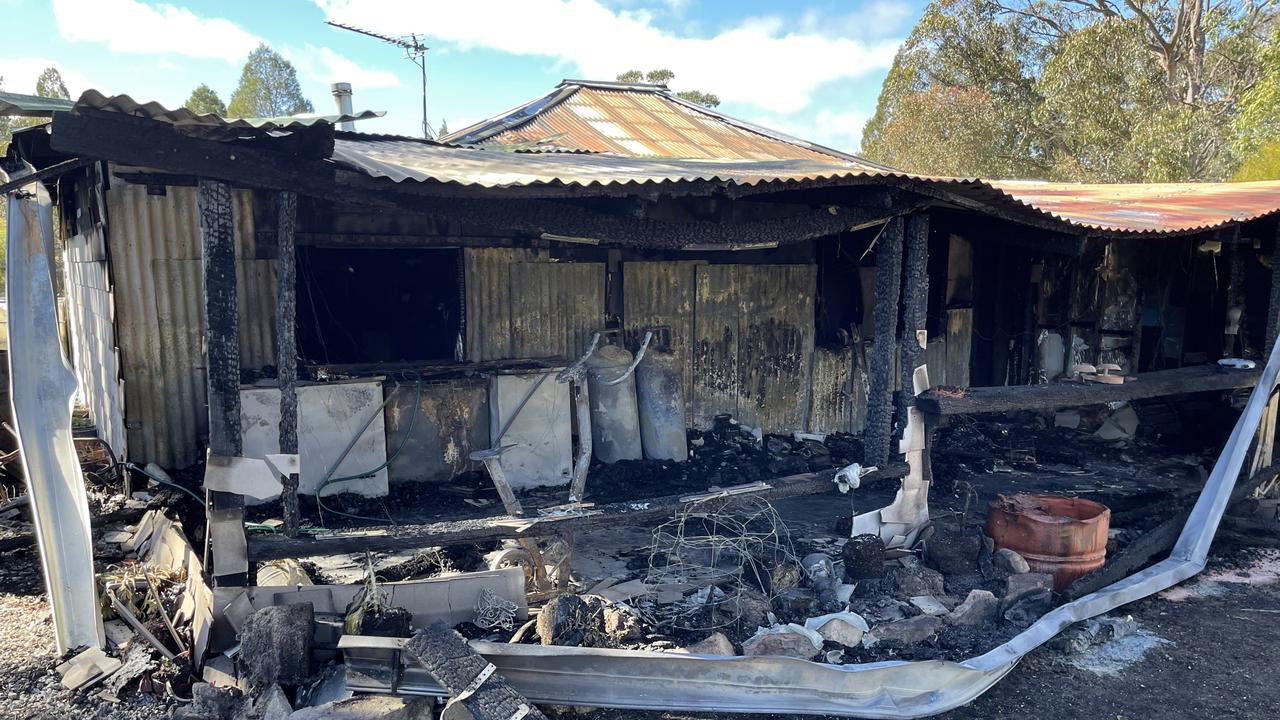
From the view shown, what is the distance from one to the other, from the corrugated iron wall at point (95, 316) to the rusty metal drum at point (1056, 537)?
23.4 feet

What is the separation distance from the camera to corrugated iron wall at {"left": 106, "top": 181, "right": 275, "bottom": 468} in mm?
6828

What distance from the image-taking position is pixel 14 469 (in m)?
7.13

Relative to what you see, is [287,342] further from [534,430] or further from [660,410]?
[660,410]

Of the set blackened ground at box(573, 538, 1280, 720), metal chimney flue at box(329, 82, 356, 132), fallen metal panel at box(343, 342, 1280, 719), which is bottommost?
blackened ground at box(573, 538, 1280, 720)

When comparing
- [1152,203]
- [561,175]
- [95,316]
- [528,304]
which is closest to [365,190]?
[561,175]

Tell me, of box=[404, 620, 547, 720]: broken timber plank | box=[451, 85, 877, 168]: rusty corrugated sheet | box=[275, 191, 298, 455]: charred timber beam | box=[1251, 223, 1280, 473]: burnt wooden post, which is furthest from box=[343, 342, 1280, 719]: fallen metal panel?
box=[451, 85, 877, 168]: rusty corrugated sheet

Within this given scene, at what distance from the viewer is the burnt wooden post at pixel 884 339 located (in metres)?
6.42

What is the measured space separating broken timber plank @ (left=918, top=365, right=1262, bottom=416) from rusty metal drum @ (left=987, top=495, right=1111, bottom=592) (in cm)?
87

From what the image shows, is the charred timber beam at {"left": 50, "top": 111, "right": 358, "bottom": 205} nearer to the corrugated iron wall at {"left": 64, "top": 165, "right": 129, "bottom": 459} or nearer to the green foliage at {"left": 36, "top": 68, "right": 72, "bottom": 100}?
the corrugated iron wall at {"left": 64, "top": 165, "right": 129, "bottom": 459}

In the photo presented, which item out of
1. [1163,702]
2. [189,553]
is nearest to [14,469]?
[189,553]

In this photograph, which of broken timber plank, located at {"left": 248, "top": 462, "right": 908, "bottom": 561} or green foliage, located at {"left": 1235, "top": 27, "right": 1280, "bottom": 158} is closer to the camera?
broken timber plank, located at {"left": 248, "top": 462, "right": 908, "bottom": 561}

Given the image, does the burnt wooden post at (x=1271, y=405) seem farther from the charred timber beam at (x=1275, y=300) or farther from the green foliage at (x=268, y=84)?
the green foliage at (x=268, y=84)

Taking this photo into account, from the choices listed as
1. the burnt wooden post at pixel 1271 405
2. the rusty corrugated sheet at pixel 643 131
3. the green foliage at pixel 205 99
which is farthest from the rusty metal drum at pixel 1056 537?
the green foliage at pixel 205 99

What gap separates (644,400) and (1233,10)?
2175 cm
